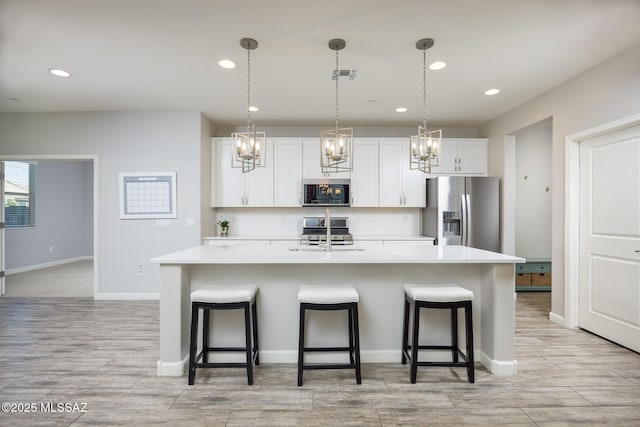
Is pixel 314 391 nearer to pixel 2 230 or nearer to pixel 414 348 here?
pixel 414 348

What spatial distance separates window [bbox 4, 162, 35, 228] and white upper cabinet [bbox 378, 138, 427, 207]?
706cm

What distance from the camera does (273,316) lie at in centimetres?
255

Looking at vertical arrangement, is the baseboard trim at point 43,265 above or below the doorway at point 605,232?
below

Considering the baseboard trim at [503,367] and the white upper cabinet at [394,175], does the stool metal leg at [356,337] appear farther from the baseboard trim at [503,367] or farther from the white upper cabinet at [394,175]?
the white upper cabinet at [394,175]

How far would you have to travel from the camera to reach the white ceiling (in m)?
2.19

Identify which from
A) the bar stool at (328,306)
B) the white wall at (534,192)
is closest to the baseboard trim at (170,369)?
the bar stool at (328,306)

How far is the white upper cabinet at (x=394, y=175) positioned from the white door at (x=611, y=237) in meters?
2.04

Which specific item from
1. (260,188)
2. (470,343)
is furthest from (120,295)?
(470,343)

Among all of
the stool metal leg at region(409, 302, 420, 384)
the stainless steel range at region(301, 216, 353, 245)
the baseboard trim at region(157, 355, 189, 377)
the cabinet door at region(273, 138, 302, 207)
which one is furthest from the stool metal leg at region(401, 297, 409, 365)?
the cabinet door at region(273, 138, 302, 207)

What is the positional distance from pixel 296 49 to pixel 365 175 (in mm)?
2461

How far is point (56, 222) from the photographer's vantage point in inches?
288

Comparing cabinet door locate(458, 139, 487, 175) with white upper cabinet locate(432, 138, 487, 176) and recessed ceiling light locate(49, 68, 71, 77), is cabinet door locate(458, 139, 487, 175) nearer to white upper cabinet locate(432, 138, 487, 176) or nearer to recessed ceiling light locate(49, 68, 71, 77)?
white upper cabinet locate(432, 138, 487, 176)

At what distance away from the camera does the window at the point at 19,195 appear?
620cm

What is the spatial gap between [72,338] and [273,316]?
2098 mm
